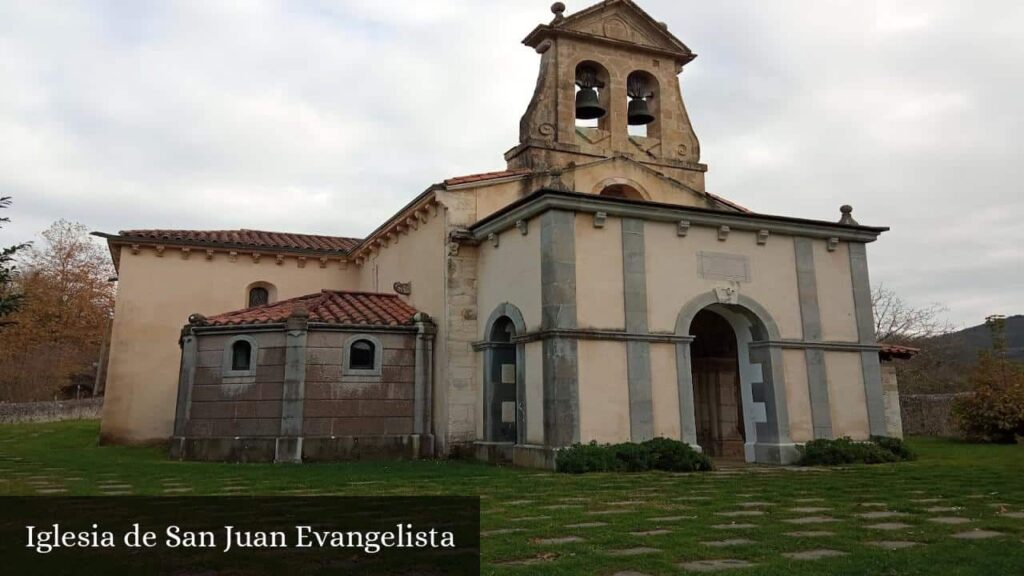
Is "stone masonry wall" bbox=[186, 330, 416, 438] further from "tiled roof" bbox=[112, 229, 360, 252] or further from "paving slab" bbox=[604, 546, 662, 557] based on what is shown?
"paving slab" bbox=[604, 546, 662, 557]

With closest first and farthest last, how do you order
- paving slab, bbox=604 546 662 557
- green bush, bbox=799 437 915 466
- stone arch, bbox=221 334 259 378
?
Answer: paving slab, bbox=604 546 662 557 → green bush, bbox=799 437 915 466 → stone arch, bbox=221 334 259 378

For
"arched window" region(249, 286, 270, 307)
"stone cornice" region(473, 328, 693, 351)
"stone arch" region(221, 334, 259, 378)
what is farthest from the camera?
"arched window" region(249, 286, 270, 307)

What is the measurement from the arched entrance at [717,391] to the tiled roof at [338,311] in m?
7.65

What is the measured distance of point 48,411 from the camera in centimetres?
3338

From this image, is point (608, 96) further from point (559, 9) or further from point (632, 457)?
point (632, 457)

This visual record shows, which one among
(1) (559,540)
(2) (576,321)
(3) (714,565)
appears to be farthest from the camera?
(2) (576,321)

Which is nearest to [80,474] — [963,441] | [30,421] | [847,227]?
[847,227]

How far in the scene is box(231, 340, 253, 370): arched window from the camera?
635 inches

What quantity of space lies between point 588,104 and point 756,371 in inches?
302

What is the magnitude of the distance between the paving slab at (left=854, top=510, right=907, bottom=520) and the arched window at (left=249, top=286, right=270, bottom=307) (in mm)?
19735

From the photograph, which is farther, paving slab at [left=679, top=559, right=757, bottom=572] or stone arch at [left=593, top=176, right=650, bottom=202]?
stone arch at [left=593, top=176, right=650, bottom=202]

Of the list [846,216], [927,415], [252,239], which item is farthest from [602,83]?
[927,415]

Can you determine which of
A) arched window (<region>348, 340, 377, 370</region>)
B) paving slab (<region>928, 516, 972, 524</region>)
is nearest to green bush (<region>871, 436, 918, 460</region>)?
paving slab (<region>928, 516, 972, 524</region>)

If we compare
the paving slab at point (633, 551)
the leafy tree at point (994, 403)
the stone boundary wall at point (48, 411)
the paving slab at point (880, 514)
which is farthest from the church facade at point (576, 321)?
the stone boundary wall at point (48, 411)
